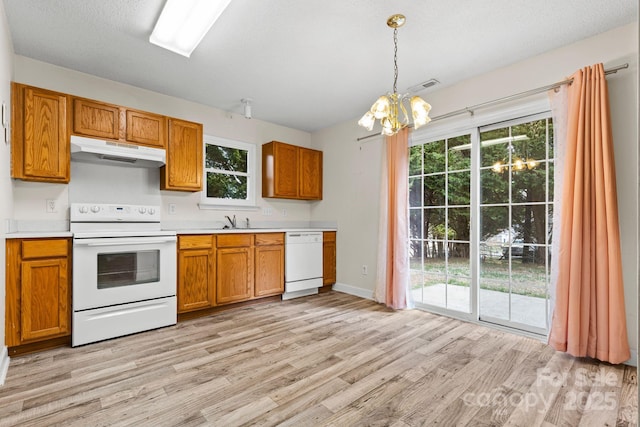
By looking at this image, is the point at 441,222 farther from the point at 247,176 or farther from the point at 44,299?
the point at 44,299

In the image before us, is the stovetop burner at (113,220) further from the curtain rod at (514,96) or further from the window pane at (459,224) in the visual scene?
the curtain rod at (514,96)

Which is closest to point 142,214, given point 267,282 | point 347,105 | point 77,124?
point 77,124

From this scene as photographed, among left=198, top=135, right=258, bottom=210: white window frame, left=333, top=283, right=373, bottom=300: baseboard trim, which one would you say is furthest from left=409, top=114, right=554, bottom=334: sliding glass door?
left=198, top=135, right=258, bottom=210: white window frame

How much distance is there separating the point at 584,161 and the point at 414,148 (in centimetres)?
169

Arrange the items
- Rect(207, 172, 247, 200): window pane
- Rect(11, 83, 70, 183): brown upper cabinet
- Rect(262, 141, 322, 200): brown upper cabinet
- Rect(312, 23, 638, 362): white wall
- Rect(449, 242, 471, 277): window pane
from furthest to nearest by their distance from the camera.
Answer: Rect(262, 141, 322, 200): brown upper cabinet, Rect(207, 172, 247, 200): window pane, Rect(449, 242, 471, 277): window pane, Rect(11, 83, 70, 183): brown upper cabinet, Rect(312, 23, 638, 362): white wall

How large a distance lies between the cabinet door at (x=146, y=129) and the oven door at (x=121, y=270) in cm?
104

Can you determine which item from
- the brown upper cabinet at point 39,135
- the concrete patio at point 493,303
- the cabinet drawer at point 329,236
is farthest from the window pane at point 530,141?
the brown upper cabinet at point 39,135

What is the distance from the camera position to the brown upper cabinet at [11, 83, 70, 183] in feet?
8.23

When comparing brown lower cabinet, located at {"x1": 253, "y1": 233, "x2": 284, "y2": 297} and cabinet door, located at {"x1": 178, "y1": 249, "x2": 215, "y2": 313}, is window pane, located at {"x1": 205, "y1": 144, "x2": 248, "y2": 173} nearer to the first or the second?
brown lower cabinet, located at {"x1": 253, "y1": 233, "x2": 284, "y2": 297}

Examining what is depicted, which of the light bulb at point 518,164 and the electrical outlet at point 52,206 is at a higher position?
the light bulb at point 518,164

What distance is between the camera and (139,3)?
207 centimetres

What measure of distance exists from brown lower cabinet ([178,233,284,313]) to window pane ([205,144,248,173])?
110 centimetres

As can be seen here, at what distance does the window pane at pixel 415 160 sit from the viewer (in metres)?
3.67

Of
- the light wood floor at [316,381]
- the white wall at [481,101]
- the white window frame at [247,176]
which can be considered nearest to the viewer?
the light wood floor at [316,381]
